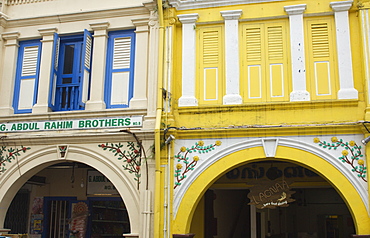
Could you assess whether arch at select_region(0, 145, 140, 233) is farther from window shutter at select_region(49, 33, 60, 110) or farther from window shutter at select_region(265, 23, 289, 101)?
window shutter at select_region(265, 23, 289, 101)

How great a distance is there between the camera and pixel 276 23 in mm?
9172

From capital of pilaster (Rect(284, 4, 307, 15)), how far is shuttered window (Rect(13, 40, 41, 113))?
5372 millimetres

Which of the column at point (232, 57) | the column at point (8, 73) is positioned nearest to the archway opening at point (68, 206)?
the column at point (8, 73)

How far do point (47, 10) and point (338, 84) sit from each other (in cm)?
642

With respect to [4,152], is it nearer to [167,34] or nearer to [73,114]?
[73,114]

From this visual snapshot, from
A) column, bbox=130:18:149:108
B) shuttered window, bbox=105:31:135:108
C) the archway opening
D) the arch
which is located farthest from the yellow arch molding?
the archway opening

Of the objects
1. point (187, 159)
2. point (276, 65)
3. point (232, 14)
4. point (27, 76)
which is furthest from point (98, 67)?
point (276, 65)

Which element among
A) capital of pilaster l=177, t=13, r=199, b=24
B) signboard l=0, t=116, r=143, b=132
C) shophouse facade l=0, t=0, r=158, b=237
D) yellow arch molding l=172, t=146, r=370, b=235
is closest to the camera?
yellow arch molding l=172, t=146, r=370, b=235

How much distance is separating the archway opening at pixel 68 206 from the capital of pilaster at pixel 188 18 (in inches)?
180

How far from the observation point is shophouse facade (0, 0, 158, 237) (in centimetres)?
915

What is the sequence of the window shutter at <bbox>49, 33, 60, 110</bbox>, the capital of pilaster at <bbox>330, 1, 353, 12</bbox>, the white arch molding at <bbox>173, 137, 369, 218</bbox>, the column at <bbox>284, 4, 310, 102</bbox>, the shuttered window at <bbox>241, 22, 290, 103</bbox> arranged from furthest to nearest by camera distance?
the window shutter at <bbox>49, 33, 60, 110</bbox> < the shuttered window at <bbox>241, 22, 290, 103</bbox> < the capital of pilaster at <bbox>330, 1, 353, 12</bbox> < the column at <bbox>284, 4, 310, 102</bbox> < the white arch molding at <bbox>173, 137, 369, 218</bbox>

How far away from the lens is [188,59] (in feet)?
30.4

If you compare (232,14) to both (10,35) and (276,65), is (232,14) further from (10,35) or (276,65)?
(10,35)

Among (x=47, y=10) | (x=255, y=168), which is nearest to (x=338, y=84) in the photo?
(x=255, y=168)
